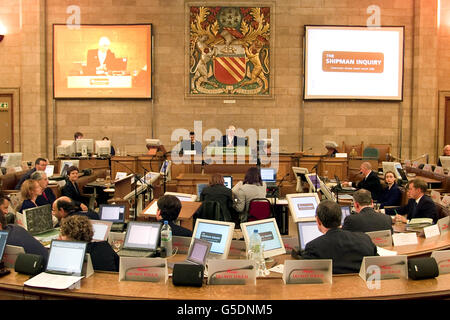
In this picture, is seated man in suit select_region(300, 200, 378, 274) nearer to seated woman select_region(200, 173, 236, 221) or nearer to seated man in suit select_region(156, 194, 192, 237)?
seated man in suit select_region(156, 194, 192, 237)

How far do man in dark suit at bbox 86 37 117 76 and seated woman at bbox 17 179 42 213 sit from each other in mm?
8713

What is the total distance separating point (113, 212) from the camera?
507cm

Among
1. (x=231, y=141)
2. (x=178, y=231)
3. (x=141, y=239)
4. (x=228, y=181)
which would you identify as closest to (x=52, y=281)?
(x=141, y=239)

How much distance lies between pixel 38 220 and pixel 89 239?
1.45m

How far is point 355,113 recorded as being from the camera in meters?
13.9

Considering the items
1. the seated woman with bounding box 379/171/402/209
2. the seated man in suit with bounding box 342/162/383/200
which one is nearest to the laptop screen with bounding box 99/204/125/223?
the seated woman with bounding box 379/171/402/209

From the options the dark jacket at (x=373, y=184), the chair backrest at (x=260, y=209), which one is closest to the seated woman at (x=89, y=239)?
the chair backrest at (x=260, y=209)

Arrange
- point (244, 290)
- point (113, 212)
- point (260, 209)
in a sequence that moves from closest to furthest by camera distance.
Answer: point (244, 290) → point (113, 212) → point (260, 209)

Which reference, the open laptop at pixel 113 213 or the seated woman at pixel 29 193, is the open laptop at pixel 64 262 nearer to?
the open laptop at pixel 113 213

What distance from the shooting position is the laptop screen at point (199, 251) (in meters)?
3.57

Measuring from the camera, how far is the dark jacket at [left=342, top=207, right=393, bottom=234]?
170 inches

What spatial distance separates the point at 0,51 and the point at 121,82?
3.61 meters

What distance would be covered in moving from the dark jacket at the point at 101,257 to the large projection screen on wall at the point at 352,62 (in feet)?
35.6

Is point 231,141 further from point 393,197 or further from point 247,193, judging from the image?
point 393,197
